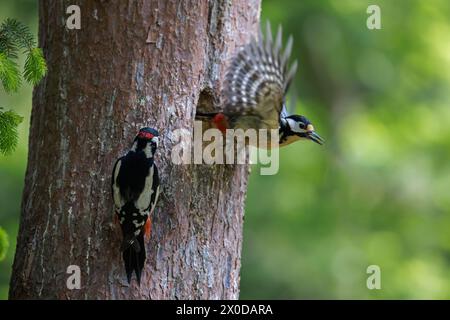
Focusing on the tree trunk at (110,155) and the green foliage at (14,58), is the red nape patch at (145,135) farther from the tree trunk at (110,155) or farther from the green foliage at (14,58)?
the green foliage at (14,58)

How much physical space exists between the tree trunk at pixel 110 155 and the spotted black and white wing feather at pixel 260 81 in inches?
10.7

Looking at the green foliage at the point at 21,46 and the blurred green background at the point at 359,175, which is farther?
the blurred green background at the point at 359,175

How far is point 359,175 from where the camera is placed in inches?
479

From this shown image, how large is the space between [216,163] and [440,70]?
7.28m

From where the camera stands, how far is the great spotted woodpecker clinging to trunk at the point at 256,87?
5559 mm

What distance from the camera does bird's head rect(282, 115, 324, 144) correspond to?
5914 mm

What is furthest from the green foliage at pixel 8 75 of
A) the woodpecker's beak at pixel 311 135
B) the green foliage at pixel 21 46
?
the woodpecker's beak at pixel 311 135

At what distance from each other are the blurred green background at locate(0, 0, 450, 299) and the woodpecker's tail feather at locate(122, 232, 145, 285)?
615 centimetres

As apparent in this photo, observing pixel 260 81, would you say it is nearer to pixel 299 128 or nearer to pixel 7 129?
pixel 299 128

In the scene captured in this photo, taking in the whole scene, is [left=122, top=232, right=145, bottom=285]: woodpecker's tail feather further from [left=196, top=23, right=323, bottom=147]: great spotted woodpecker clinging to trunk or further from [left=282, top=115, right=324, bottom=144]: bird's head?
[left=282, top=115, right=324, bottom=144]: bird's head

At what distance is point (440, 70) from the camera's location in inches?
468

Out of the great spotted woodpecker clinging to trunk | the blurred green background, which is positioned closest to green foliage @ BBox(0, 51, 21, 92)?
the great spotted woodpecker clinging to trunk

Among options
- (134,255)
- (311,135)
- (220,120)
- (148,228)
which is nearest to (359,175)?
(311,135)
